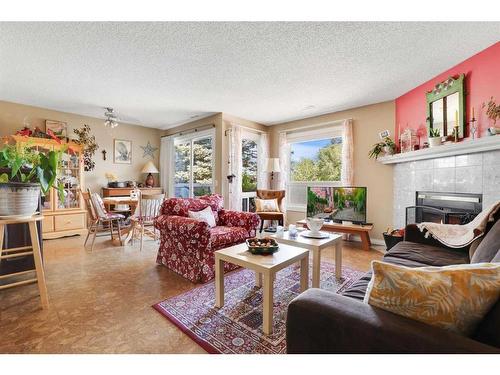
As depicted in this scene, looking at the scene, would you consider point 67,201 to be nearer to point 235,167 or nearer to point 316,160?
point 235,167

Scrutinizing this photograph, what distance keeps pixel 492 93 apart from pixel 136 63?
3.59 m

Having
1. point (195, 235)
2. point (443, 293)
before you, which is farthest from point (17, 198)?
point (443, 293)

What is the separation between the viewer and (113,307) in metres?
1.85

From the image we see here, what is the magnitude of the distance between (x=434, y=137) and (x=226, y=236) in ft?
8.91

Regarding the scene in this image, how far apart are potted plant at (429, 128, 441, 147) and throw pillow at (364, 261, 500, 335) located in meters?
2.56

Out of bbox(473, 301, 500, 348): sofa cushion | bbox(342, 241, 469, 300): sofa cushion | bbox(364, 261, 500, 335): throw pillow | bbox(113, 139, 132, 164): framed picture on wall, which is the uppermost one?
bbox(113, 139, 132, 164): framed picture on wall

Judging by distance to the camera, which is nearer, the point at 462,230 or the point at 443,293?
the point at 443,293

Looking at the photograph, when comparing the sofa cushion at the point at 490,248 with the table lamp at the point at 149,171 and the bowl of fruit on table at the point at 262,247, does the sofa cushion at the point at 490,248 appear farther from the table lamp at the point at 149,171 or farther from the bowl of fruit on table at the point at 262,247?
the table lamp at the point at 149,171

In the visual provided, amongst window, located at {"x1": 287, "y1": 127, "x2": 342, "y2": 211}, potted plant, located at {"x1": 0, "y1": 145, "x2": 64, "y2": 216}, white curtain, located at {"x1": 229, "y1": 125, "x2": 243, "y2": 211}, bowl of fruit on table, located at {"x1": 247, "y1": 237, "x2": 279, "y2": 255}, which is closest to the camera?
potted plant, located at {"x1": 0, "y1": 145, "x2": 64, "y2": 216}

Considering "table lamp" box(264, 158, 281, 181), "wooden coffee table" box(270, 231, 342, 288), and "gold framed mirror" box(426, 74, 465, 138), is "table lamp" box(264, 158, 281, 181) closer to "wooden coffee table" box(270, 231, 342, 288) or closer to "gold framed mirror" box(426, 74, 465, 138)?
"wooden coffee table" box(270, 231, 342, 288)

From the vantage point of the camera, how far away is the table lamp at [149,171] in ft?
17.4

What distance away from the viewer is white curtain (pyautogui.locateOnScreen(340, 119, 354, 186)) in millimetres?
4012

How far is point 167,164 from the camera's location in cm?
566

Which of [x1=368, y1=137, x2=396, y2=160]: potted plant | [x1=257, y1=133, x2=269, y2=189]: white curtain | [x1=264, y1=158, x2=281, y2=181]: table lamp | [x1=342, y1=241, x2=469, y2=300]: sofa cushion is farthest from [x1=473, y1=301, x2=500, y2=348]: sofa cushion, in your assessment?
[x1=257, y1=133, x2=269, y2=189]: white curtain
